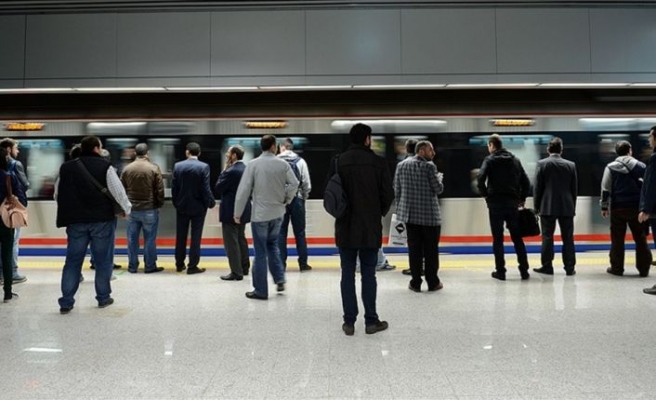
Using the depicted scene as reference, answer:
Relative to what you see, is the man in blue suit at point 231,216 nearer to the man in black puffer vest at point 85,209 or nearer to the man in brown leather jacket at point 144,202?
the man in brown leather jacket at point 144,202

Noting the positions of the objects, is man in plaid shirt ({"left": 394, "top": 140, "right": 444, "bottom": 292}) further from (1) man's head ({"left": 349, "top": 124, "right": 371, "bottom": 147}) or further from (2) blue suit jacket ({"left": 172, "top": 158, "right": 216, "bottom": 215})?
(2) blue suit jacket ({"left": 172, "top": 158, "right": 216, "bottom": 215})

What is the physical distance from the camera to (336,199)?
3512 millimetres

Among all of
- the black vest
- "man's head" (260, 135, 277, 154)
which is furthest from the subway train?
the black vest

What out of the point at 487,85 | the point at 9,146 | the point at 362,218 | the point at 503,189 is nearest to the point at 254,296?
the point at 362,218

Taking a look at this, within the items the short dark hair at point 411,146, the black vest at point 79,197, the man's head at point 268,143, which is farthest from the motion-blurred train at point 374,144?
the black vest at point 79,197

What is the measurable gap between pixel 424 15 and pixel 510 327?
479 centimetres

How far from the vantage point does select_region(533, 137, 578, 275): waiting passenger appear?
5.63m

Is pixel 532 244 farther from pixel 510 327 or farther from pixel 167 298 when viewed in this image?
pixel 167 298

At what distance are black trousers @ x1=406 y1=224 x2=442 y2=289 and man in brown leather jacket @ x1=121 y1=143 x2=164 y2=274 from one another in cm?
325

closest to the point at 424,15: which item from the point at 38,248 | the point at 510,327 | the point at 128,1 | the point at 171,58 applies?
the point at 171,58

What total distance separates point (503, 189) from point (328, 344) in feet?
9.82

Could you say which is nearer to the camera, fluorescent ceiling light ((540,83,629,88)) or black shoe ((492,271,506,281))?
black shoe ((492,271,506,281))

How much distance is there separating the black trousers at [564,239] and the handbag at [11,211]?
5.73 m

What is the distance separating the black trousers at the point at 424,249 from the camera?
4.87 m
